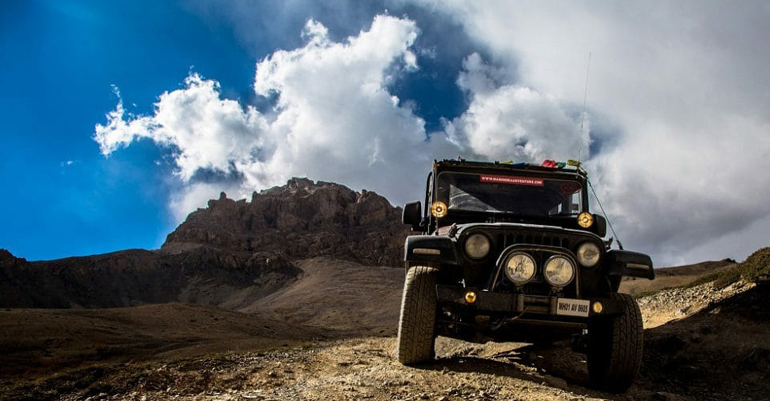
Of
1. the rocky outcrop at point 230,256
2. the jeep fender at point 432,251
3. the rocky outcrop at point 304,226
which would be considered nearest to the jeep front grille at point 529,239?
the jeep fender at point 432,251

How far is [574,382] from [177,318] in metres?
20.9

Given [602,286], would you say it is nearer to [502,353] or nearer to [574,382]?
[574,382]

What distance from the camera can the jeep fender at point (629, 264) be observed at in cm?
548

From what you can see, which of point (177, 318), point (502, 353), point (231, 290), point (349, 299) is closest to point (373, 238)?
point (231, 290)

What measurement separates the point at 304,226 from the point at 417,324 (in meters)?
84.6

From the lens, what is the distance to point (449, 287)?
17.1ft

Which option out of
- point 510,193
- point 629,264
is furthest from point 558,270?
point 510,193

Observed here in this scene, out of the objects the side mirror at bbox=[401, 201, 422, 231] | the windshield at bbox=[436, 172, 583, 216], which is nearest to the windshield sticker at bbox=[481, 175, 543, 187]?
the windshield at bbox=[436, 172, 583, 216]

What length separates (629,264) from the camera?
552 centimetres

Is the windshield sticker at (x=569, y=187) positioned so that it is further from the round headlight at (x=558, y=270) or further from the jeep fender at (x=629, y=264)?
the round headlight at (x=558, y=270)

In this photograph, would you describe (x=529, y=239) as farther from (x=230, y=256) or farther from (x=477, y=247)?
(x=230, y=256)

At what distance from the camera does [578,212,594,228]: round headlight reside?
680 centimetres

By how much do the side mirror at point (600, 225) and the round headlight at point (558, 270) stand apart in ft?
7.03

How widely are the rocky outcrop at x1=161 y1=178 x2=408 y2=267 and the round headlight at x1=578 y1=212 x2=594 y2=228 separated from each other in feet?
223
